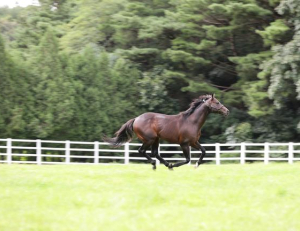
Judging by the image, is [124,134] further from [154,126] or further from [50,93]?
[50,93]

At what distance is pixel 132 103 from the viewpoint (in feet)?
105

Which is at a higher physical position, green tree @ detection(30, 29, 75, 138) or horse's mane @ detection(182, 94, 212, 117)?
horse's mane @ detection(182, 94, 212, 117)

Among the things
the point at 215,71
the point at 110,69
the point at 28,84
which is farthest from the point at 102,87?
the point at 215,71

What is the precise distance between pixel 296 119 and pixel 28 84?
14.3 m

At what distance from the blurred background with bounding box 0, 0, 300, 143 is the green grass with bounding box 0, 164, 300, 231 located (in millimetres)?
15087

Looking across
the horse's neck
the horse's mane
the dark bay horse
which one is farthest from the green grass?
the horse's mane

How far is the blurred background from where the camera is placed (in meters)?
27.2

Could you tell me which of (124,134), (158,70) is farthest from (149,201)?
(158,70)

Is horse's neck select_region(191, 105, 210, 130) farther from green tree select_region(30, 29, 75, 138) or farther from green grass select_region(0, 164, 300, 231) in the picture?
green tree select_region(30, 29, 75, 138)

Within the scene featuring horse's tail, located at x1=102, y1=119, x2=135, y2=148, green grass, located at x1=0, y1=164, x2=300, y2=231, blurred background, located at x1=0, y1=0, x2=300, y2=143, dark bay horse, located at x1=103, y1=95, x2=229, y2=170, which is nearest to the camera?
green grass, located at x1=0, y1=164, x2=300, y2=231

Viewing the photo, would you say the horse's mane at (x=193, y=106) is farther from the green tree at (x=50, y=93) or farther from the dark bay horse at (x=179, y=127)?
the green tree at (x=50, y=93)

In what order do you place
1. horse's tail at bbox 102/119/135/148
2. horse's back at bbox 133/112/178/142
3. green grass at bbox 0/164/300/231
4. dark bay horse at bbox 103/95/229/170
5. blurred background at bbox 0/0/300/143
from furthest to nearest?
blurred background at bbox 0/0/300/143
horse's tail at bbox 102/119/135/148
horse's back at bbox 133/112/178/142
dark bay horse at bbox 103/95/229/170
green grass at bbox 0/164/300/231

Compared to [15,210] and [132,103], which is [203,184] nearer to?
[15,210]

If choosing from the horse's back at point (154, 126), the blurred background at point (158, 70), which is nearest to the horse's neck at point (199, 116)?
the horse's back at point (154, 126)
